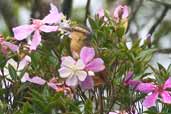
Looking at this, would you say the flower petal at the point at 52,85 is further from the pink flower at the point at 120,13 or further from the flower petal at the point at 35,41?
the pink flower at the point at 120,13

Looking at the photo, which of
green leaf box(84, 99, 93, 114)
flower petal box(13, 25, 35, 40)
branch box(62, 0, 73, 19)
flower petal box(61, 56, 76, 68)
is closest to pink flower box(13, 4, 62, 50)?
flower petal box(13, 25, 35, 40)

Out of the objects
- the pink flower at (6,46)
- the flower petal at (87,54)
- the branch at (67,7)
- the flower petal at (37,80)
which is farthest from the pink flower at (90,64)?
the branch at (67,7)

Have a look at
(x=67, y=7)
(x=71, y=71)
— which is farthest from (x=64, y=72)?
(x=67, y=7)

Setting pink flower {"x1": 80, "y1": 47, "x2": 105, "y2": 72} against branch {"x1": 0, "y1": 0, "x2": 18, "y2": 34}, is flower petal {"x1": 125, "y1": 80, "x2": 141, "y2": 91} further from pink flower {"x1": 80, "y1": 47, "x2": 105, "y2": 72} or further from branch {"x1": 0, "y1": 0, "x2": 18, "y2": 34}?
branch {"x1": 0, "y1": 0, "x2": 18, "y2": 34}

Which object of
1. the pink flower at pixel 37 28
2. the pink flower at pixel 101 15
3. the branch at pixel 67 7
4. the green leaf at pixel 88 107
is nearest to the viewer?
the green leaf at pixel 88 107

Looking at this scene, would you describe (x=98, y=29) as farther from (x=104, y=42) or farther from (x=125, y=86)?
(x=125, y=86)

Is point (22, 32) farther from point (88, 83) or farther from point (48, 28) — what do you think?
point (88, 83)
